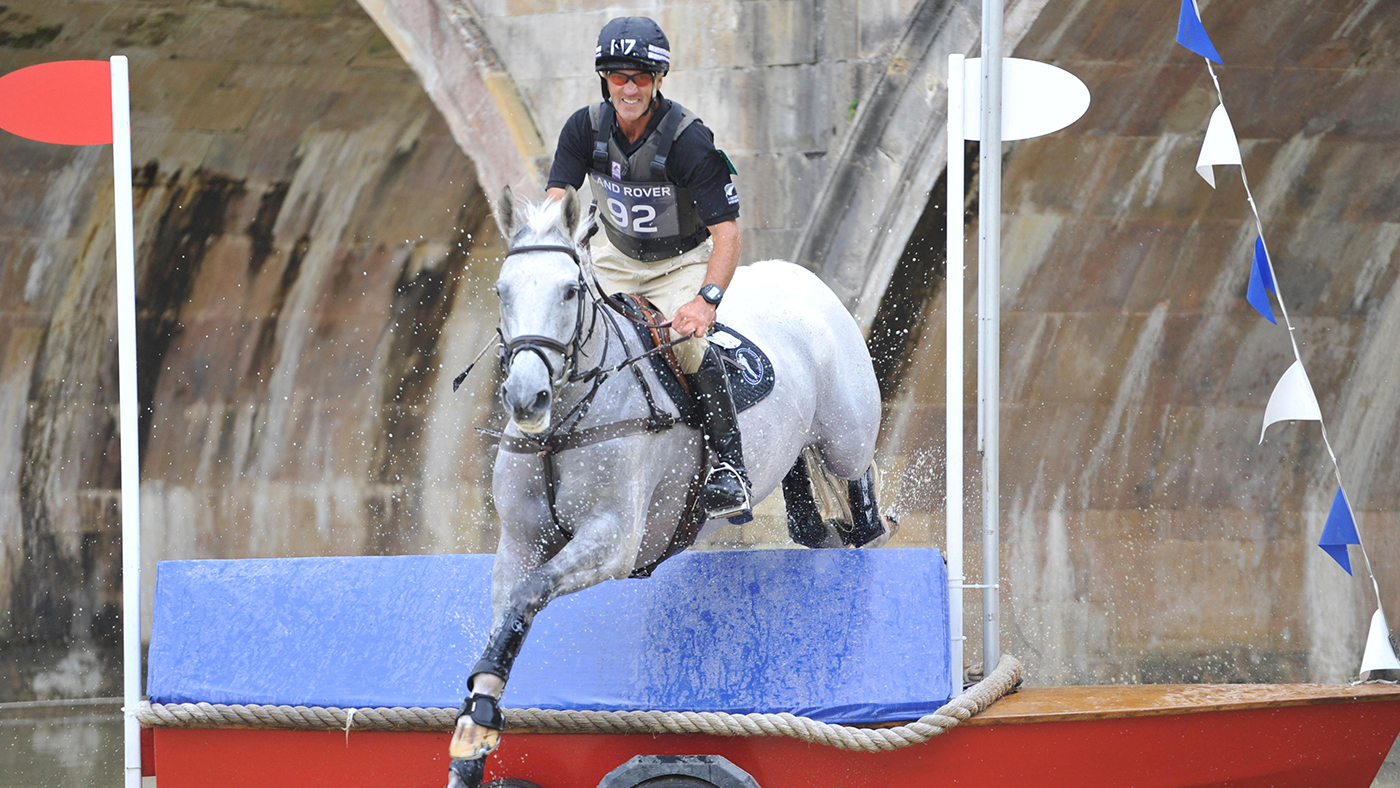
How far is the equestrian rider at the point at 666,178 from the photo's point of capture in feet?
13.7

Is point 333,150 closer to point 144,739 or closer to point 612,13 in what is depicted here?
point 612,13

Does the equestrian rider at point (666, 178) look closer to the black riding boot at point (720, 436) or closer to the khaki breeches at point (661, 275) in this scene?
the black riding boot at point (720, 436)

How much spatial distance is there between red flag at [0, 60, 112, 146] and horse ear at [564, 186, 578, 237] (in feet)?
5.96

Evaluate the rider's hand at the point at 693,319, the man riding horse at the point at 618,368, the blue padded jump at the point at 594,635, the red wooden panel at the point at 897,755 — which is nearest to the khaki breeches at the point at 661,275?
the man riding horse at the point at 618,368

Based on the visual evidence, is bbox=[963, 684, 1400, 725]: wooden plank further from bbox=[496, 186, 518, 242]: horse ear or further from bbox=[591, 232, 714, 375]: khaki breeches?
bbox=[496, 186, 518, 242]: horse ear

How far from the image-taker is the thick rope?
4.24m

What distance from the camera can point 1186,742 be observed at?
14.7ft

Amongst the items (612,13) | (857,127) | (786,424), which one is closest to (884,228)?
(857,127)

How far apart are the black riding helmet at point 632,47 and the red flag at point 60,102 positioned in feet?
5.71

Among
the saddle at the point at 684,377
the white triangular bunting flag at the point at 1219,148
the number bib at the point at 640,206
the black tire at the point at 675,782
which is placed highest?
the white triangular bunting flag at the point at 1219,148

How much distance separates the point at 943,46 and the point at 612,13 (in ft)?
5.81

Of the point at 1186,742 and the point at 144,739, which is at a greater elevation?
the point at 144,739

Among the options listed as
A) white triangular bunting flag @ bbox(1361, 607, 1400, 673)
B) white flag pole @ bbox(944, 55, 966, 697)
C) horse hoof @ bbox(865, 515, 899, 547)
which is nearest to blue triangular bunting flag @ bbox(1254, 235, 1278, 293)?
white flag pole @ bbox(944, 55, 966, 697)

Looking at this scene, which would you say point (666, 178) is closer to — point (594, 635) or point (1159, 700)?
point (594, 635)
